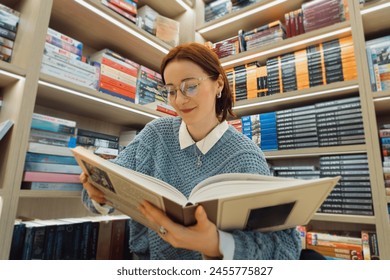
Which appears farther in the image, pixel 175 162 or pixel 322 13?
pixel 322 13

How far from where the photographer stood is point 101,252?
112cm

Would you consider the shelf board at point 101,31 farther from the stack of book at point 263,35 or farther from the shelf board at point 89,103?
the stack of book at point 263,35

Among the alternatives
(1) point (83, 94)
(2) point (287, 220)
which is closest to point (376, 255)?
(2) point (287, 220)

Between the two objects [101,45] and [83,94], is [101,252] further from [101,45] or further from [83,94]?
[101,45]

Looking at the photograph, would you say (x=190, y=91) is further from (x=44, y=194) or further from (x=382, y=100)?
(x=382, y=100)

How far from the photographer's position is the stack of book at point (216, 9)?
68.8 inches

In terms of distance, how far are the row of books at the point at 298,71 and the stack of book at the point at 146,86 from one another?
1.69 ft

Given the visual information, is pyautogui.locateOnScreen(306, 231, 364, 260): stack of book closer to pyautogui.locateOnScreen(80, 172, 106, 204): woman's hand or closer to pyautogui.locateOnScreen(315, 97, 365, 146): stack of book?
pyautogui.locateOnScreen(315, 97, 365, 146): stack of book

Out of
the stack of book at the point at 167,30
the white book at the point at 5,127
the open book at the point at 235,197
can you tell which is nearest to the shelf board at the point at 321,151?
the open book at the point at 235,197

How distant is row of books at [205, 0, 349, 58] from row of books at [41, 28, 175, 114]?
1.92 ft

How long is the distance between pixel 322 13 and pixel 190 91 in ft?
3.68

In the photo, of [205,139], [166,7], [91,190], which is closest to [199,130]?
[205,139]

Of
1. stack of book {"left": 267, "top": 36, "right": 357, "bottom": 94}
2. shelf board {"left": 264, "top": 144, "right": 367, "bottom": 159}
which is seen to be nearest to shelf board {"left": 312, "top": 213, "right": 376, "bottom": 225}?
shelf board {"left": 264, "top": 144, "right": 367, "bottom": 159}

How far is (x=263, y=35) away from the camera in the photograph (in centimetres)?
155
